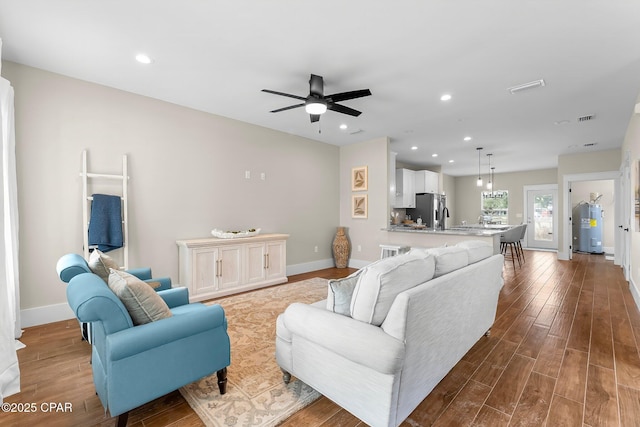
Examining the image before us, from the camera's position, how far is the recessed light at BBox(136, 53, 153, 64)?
9.16 ft

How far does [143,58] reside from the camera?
2.84 meters

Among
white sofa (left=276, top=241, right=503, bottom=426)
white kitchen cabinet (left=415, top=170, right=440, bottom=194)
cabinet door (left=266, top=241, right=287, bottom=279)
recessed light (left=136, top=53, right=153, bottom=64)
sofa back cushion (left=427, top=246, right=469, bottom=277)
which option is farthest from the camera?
white kitchen cabinet (left=415, top=170, right=440, bottom=194)

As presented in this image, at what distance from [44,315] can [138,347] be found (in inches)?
104

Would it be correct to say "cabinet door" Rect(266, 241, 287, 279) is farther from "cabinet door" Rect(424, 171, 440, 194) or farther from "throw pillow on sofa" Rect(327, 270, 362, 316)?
"cabinet door" Rect(424, 171, 440, 194)

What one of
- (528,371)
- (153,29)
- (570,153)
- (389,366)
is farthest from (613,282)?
(153,29)

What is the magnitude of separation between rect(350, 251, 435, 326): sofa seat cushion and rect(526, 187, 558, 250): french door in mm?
10080

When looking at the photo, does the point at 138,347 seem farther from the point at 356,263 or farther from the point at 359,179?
the point at 359,179

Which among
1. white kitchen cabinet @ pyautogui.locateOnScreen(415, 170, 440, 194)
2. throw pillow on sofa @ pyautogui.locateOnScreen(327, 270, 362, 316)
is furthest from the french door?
throw pillow on sofa @ pyautogui.locateOnScreen(327, 270, 362, 316)

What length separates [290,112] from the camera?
4324 millimetres

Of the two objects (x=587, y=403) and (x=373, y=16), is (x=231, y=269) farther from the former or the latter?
(x=587, y=403)

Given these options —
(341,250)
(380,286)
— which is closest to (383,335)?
(380,286)

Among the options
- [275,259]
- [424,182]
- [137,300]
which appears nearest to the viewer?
[137,300]

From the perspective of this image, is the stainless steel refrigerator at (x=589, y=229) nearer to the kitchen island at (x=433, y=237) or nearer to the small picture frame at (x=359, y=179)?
the kitchen island at (x=433, y=237)

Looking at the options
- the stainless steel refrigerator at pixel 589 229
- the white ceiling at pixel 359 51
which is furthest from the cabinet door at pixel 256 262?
the stainless steel refrigerator at pixel 589 229
